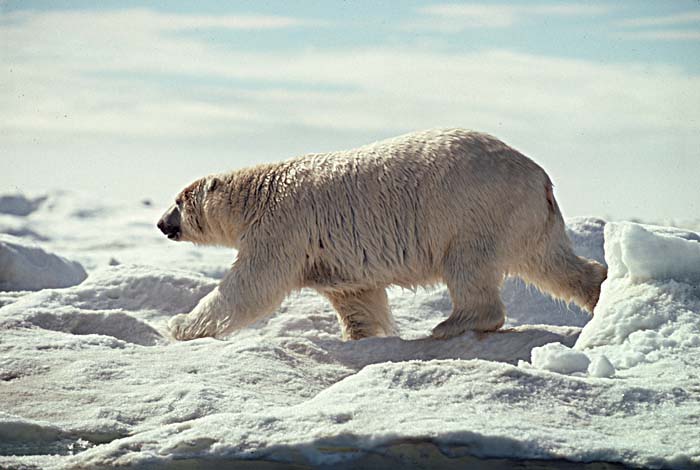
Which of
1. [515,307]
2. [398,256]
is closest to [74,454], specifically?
[398,256]

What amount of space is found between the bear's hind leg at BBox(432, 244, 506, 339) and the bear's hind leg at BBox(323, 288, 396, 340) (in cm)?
102

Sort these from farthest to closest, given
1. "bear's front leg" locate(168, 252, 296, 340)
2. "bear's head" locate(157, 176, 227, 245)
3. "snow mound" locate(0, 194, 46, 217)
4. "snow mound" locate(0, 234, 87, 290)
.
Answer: "snow mound" locate(0, 194, 46, 217), "snow mound" locate(0, 234, 87, 290), "bear's head" locate(157, 176, 227, 245), "bear's front leg" locate(168, 252, 296, 340)

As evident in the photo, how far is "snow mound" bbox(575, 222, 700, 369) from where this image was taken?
6.55 m

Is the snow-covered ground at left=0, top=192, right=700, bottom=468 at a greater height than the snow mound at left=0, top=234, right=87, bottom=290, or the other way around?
the snow-covered ground at left=0, top=192, right=700, bottom=468

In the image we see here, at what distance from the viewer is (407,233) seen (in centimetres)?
864

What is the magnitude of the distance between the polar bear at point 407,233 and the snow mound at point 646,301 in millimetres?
1118

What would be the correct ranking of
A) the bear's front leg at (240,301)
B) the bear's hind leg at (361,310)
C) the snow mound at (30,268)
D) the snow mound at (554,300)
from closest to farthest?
the bear's front leg at (240,301) < the bear's hind leg at (361,310) < the snow mound at (554,300) < the snow mound at (30,268)

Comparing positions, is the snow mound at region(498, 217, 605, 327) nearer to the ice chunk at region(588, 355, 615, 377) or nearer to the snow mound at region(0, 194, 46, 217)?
the ice chunk at region(588, 355, 615, 377)

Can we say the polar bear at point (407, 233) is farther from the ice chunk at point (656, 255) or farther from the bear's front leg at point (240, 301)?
the ice chunk at point (656, 255)

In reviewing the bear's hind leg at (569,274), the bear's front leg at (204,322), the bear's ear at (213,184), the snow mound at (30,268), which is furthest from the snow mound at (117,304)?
the bear's hind leg at (569,274)

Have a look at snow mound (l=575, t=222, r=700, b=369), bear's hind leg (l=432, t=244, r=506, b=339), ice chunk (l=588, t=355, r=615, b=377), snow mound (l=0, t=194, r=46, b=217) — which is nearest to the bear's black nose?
bear's hind leg (l=432, t=244, r=506, b=339)

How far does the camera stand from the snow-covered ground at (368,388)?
5164 millimetres

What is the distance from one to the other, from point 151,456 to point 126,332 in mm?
3464

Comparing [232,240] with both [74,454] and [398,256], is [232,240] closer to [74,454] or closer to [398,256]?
[398,256]
